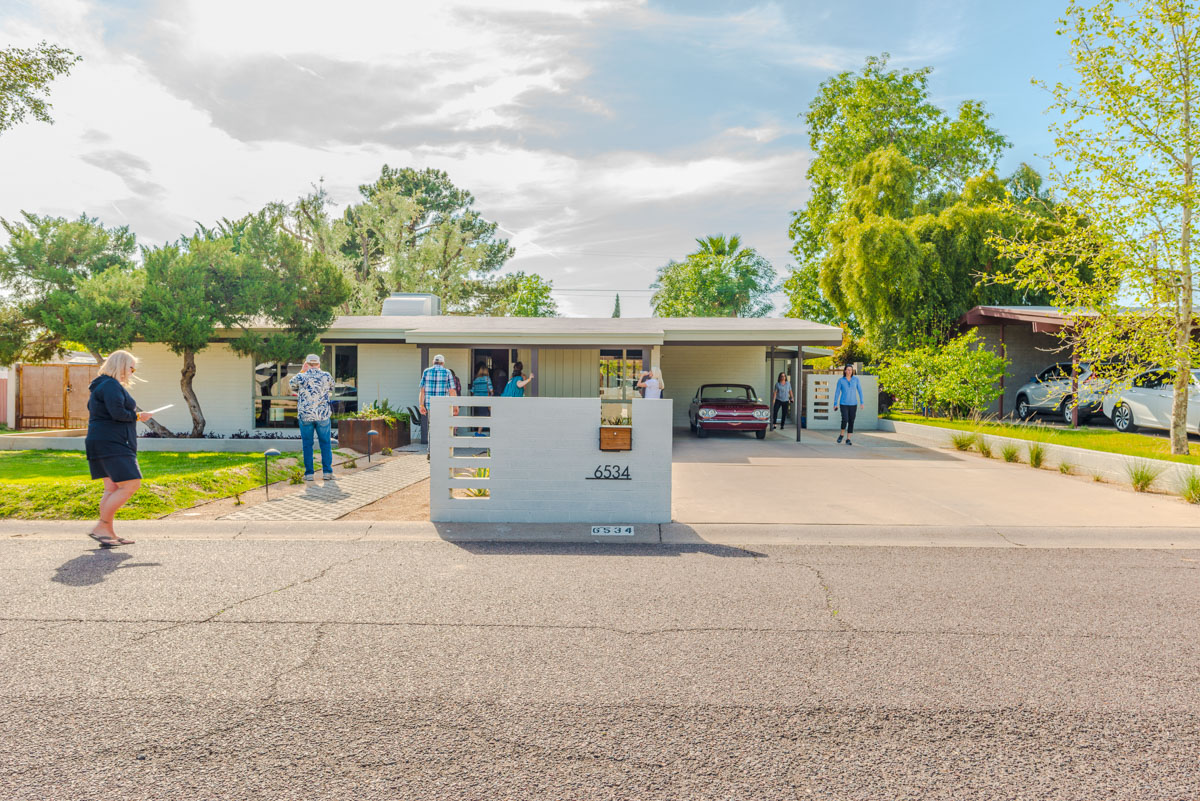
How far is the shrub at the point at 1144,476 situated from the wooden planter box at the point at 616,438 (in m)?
7.29

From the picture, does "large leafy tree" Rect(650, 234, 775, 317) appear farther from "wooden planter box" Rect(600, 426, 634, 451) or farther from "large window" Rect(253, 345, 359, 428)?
"wooden planter box" Rect(600, 426, 634, 451)

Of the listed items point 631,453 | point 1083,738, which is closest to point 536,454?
point 631,453

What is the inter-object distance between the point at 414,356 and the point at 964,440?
12.5 meters

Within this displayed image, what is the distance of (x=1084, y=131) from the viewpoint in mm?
12078

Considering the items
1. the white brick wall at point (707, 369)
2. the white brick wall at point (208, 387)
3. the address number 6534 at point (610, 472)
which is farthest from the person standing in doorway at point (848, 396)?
the white brick wall at point (208, 387)

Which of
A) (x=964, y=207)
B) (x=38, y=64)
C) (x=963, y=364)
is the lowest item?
(x=963, y=364)

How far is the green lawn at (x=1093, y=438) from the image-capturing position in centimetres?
1123

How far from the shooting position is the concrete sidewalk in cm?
654

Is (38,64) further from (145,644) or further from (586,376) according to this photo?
(145,644)

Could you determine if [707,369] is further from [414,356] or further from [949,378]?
[414,356]

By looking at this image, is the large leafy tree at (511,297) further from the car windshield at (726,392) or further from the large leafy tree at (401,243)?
the car windshield at (726,392)

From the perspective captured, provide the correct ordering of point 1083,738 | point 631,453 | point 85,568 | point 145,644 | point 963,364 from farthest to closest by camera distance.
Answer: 1. point 963,364
2. point 631,453
3. point 85,568
4. point 145,644
5. point 1083,738

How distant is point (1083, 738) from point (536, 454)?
493 centimetres

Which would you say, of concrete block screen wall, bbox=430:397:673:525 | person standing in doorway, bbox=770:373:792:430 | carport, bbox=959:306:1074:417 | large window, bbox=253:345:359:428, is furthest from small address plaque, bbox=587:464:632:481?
carport, bbox=959:306:1074:417
